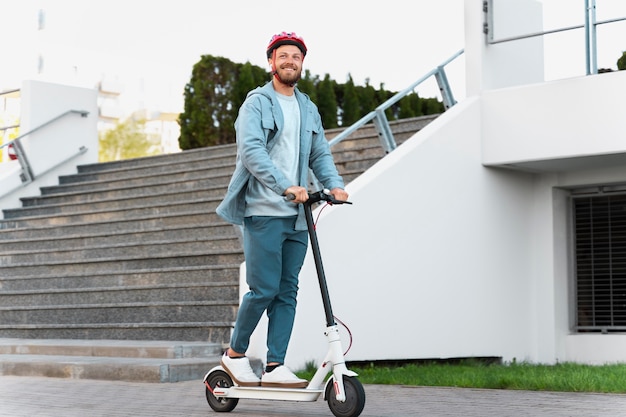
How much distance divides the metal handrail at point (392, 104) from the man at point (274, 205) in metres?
3.40

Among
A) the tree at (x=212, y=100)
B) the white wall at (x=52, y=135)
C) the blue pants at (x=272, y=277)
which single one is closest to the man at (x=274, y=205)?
the blue pants at (x=272, y=277)

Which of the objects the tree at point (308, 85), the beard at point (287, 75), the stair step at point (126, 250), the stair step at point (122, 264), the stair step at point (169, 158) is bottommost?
the stair step at point (122, 264)

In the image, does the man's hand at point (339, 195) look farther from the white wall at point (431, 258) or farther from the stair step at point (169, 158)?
the stair step at point (169, 158)

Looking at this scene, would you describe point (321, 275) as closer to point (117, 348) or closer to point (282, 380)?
point (282, 380)


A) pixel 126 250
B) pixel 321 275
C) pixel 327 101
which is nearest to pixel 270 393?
A: pixel 321 275

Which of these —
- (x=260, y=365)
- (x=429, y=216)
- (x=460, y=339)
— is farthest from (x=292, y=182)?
(x=460, y=339)

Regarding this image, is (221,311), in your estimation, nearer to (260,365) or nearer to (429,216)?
(260,365)

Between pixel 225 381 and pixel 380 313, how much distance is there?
11.3 ft

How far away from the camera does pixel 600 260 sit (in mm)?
11047

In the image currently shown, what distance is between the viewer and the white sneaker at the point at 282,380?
5.32 m

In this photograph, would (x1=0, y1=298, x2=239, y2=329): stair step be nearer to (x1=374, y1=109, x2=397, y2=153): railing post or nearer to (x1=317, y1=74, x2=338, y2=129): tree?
(x1=374, y1=109, x2=397, y2=153): railing post

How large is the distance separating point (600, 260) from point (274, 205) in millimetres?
6535

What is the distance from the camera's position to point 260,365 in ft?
25.4

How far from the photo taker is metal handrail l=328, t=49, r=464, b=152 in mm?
9907
